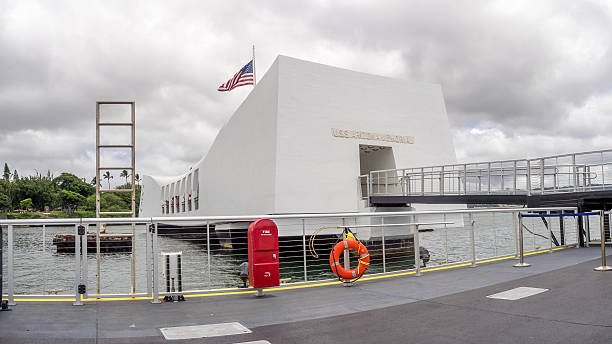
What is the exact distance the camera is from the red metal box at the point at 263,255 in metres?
6.83

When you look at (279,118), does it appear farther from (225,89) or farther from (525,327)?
(525,327)

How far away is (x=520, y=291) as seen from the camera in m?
6.55

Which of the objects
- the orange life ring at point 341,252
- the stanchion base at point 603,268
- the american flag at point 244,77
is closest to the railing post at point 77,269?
the orange life ring at point 341,252

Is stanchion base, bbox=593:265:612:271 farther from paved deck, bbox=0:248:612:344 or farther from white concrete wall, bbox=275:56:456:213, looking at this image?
white concrete wall, bbox=275:56:456:213

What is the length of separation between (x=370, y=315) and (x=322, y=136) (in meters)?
19.6

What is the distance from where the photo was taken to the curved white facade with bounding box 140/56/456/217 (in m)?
23.6

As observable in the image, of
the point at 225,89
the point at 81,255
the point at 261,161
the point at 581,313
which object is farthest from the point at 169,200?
the point at 581,313

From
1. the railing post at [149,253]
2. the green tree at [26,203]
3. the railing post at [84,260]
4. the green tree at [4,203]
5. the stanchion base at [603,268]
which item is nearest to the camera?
the railing post at [84,260]

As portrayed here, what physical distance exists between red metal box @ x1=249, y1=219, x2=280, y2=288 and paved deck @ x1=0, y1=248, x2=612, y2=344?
284 mm

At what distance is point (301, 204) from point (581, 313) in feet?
62.4

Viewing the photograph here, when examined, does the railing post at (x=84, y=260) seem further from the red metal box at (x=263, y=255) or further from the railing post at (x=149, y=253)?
the red metal box at (x=263, y=255)

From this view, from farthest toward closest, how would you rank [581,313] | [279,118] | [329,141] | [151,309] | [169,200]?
[169,200] → [329,141] → [279,118] → [151,309] → [581,313]

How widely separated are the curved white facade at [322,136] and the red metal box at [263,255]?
1613 cm

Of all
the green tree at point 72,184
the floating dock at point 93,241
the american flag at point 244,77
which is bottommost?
the floating dock at point 93,241
